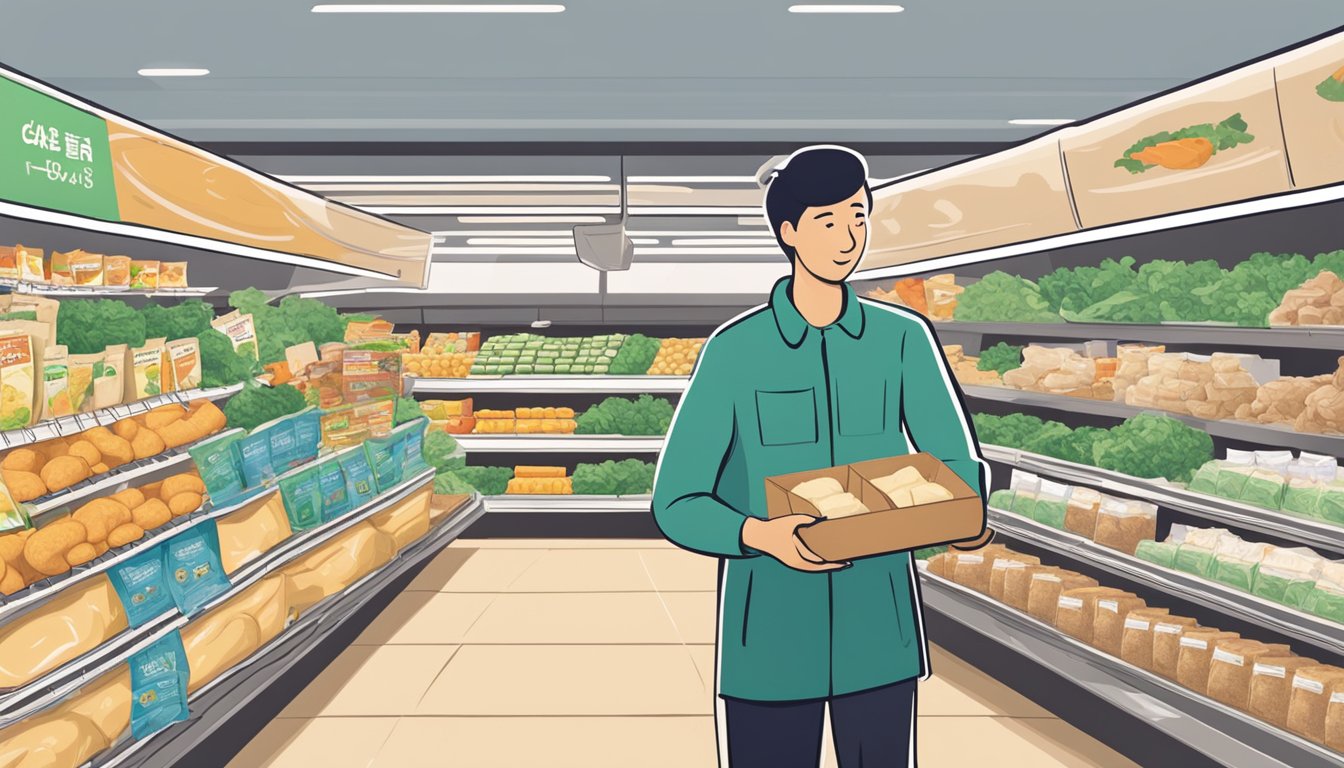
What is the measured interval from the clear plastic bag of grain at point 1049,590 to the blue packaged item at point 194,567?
11.4ft

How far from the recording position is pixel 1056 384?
4.49m

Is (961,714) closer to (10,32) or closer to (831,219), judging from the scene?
(831,219)

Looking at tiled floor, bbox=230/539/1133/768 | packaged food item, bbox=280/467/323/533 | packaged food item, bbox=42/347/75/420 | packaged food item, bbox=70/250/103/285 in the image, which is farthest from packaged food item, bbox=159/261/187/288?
tiled floor, bbox=230/539/1133/768

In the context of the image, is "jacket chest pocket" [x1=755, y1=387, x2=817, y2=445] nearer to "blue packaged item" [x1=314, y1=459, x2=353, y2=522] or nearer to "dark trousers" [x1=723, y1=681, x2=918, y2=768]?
"dark trousers" [x1=723, y1=681, x2=918, y2=768]

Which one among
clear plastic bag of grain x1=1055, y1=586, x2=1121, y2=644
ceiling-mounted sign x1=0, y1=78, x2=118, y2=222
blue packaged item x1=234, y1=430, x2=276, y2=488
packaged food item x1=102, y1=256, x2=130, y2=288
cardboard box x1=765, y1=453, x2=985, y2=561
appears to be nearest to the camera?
cardboard box x1=765, y1=453, x2=985, y2=561

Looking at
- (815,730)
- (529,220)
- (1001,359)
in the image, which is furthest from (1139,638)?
(529,220)

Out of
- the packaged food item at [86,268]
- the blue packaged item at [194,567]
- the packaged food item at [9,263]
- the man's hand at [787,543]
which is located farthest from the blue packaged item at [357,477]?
the man's hand at [787,543]

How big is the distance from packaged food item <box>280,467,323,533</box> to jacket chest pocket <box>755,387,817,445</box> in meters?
2.92

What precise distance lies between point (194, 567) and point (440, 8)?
9.40 feet

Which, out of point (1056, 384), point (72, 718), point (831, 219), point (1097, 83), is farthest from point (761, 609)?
point (1097, 83)

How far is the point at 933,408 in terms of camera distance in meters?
1.75

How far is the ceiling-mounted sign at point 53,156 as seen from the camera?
7.74ft

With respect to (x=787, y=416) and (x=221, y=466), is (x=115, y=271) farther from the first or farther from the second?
(x=787, y=416)

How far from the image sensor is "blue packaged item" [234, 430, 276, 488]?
11.9 ft
